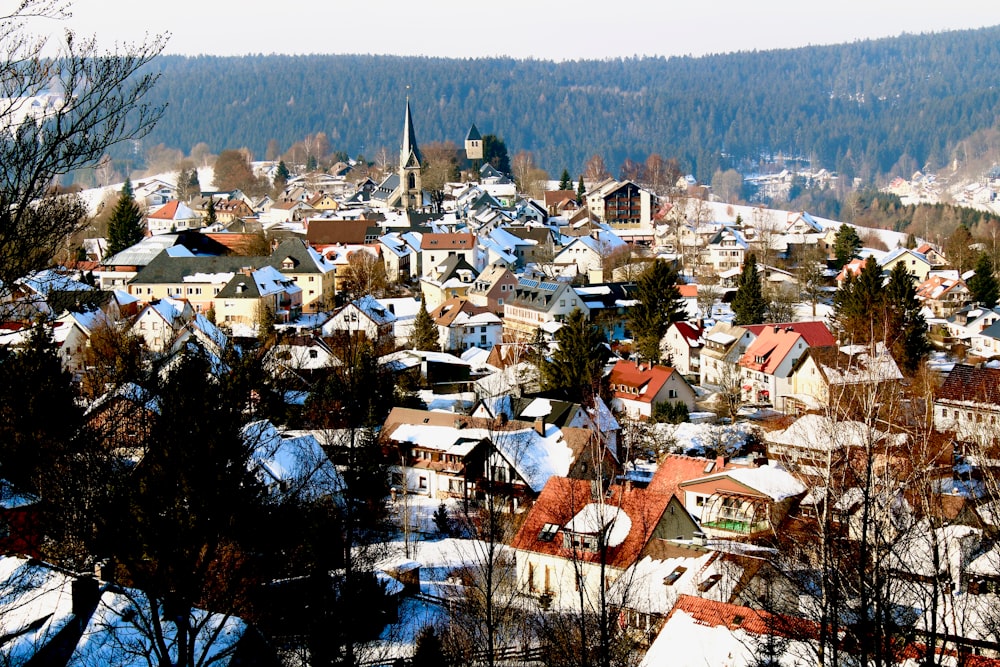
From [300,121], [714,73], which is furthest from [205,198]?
[714,73]

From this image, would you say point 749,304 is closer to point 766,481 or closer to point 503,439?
point 503,439

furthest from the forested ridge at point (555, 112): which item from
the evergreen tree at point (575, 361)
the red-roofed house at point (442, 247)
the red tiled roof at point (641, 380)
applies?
the red tiled roof at point (641, 380)

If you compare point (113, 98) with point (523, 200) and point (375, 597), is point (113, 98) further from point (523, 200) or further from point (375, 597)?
point (523, 200)

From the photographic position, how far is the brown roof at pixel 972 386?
21.4 meters

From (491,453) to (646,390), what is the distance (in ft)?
24.4

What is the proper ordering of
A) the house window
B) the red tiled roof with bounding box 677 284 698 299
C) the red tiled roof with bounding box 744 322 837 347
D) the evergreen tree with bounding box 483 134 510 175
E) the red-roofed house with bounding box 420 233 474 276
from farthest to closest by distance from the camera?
the evergreen tree with bounding box 483 134 510 175, the red-roofed house with bounding box 420 233 474 276, the red tiled roof with bounding box 677 284 698 299, the red tiled roof with bounding box 744 322 837 347, the house window

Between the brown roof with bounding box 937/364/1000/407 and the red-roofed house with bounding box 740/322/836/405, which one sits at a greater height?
the brown roof with bounding box 937/364/1000/407

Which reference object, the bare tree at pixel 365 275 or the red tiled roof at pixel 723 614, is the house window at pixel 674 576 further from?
the bare tree at pixel 365 275

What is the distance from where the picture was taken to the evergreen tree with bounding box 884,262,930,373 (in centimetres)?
2522

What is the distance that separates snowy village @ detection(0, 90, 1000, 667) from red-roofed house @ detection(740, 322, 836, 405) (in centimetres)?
8

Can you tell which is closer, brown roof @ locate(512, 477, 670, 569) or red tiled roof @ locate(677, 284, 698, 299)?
brown roof @ locate(512, 477, 670, 569)

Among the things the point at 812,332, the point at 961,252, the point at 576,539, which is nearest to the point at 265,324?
the point at 812,332

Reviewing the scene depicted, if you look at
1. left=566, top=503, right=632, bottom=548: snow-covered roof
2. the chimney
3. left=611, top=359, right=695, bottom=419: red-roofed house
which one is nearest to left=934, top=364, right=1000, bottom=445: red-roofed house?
left=611, top=359, right=695, bottom=419: red-roofed house

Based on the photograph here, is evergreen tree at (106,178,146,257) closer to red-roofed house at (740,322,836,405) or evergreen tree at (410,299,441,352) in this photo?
evergreen tree at (410,299,441,352)
